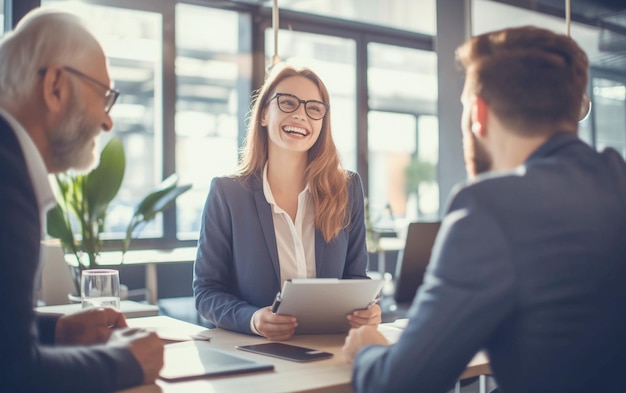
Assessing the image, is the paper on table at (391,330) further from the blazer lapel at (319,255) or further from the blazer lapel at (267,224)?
the blazer lapel at (267,224)

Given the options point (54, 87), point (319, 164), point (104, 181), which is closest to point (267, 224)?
point (319, 164)

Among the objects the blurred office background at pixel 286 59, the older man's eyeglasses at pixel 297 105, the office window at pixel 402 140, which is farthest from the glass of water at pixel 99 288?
the office window at pixel 402 140

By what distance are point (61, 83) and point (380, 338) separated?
85cm

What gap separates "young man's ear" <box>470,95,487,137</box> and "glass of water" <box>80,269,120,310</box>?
112 cm

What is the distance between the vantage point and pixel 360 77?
7410 mm

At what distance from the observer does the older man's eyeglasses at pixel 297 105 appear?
2219 mm

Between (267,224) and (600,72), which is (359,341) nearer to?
(267,224)

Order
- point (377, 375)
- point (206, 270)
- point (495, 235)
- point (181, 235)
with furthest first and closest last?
point (181, 235), point (206, 270), point (377, 375), point (495, 235)

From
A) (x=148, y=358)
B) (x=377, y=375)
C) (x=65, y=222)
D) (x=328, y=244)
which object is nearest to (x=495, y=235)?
(x=377, y=375)

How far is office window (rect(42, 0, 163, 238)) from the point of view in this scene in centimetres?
605

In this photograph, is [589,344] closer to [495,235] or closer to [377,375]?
[495,235]

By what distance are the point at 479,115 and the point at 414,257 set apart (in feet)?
5.51

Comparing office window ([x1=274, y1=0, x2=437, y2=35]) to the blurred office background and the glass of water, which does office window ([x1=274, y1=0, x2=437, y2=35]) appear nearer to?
the blurred office background

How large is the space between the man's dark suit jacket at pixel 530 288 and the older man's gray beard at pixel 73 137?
77cm
